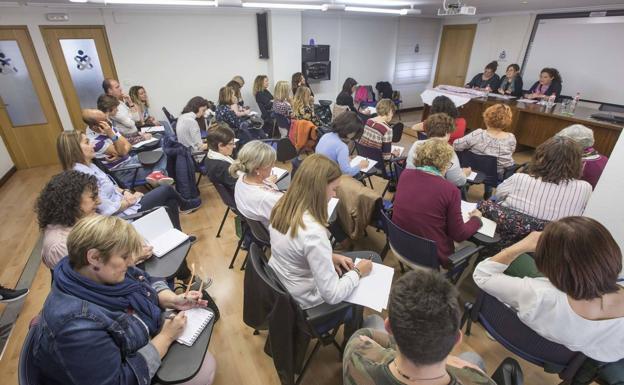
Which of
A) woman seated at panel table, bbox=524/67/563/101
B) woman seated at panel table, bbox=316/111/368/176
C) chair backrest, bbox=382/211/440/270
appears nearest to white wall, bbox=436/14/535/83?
woman seated at panel table, bbox=524/67/563/101

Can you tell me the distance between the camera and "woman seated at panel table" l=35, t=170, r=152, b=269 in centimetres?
160

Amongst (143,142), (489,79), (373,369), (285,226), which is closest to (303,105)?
(143,142)

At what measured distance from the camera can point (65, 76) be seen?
5.23m

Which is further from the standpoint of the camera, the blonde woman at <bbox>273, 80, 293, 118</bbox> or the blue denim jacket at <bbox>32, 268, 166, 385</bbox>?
the blonde woman at <bbox>273, 80, 293, 118</bbox>

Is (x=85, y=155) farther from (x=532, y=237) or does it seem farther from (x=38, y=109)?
(x=38, y=109)

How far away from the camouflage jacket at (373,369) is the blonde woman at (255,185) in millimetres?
1158

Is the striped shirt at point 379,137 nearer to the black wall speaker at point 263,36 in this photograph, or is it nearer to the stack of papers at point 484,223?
the stack of papers at point 484,223

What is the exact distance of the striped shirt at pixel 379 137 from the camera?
3.53 metres

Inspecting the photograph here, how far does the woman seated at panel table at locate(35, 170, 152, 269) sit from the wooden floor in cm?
91

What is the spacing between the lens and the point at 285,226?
1.48 meters

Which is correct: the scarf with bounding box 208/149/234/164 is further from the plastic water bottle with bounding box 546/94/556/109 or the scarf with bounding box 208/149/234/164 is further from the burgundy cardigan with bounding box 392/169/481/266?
the plastic water bottle with bounding box 546/94/556/109

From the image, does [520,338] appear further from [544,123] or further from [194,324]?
[544,123]

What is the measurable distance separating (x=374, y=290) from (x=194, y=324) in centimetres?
88

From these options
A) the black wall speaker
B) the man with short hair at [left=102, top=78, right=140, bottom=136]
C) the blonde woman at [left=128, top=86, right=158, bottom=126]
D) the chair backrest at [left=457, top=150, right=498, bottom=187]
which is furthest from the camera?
the black wall speaker
